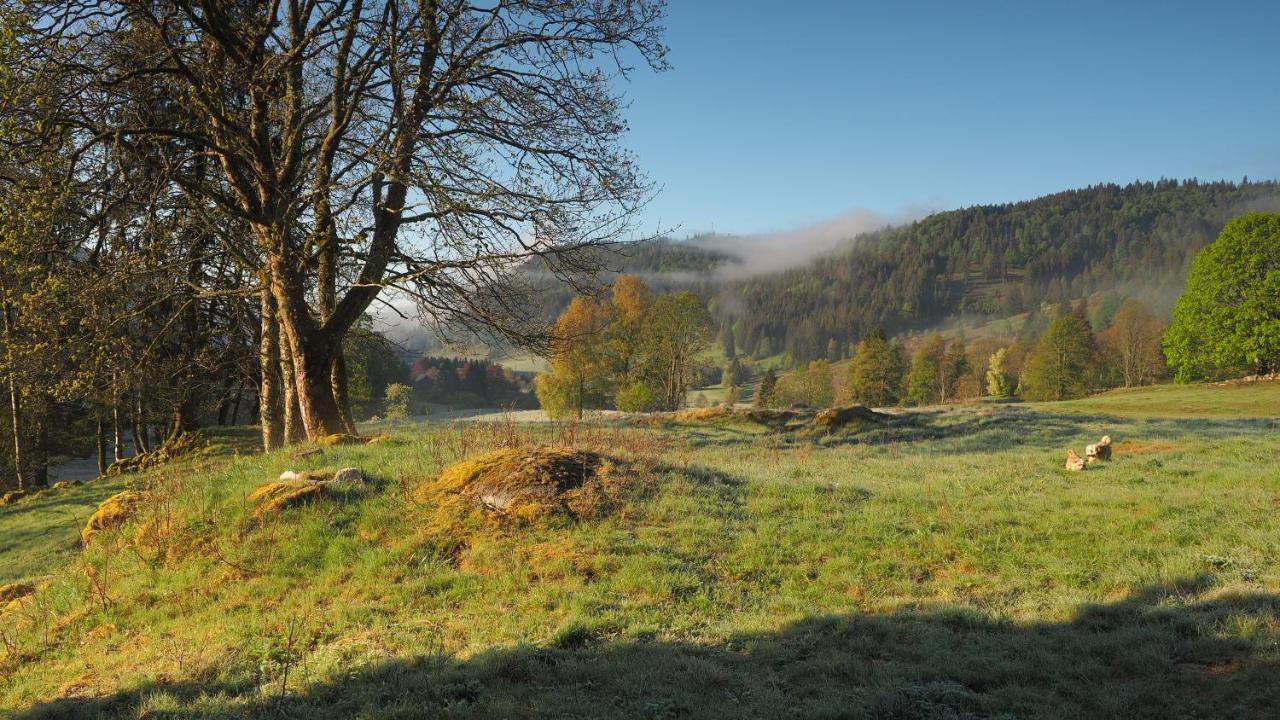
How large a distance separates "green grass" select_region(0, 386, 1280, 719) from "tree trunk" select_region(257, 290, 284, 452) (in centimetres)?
477

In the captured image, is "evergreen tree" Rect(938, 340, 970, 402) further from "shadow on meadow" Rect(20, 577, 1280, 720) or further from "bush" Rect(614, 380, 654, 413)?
"shadow on meadow" Rect(20, 577, 1280, 720)

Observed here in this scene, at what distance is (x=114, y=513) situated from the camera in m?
9.97

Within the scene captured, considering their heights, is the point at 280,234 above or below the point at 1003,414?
above

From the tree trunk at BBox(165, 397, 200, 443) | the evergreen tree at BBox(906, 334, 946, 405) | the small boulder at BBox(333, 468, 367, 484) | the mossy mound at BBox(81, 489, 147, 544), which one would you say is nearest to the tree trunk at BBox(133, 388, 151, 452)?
the tree trunk at BBox(165, 397, 200, 443)

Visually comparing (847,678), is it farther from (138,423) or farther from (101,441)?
(101,441)

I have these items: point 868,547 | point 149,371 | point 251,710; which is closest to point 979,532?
point 868,547

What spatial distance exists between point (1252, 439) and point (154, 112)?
84.4 feet

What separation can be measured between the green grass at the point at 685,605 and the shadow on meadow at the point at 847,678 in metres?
0.02

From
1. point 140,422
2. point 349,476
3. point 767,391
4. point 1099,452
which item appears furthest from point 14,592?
point 767,391

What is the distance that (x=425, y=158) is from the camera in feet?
43.0

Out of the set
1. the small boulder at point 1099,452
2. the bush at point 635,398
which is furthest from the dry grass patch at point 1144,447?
the bush at point 635,398

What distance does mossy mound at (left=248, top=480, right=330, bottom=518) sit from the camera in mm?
8797

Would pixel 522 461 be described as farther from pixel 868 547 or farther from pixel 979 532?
pixel 979 532

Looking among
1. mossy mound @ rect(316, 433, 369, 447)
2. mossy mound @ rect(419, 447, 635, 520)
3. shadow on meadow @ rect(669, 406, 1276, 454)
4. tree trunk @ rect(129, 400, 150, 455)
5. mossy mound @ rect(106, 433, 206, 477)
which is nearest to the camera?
mossy mound @ rect(419, 447, 635, 520)
